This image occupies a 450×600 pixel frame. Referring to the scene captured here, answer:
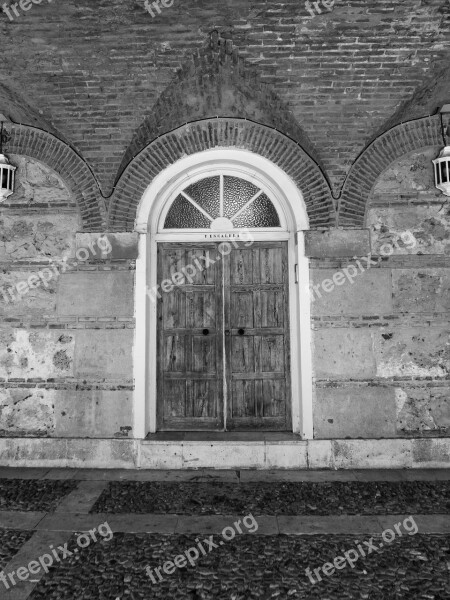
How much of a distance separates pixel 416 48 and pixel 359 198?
1894 mm

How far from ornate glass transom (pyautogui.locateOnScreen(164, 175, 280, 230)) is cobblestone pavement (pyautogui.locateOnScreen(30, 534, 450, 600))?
13.3 ft

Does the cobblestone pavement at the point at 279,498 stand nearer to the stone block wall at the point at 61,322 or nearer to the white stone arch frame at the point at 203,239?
the white stone arch frame at the point at 203,239

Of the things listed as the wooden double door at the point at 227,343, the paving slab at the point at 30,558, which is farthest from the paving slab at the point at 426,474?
the paving slab at the point at 30,558

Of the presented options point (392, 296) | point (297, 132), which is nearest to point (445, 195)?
point (392, 296)

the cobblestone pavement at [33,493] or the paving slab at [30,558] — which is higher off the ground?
the cobblestone pavement at [33,493]

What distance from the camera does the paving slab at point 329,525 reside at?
3.71 metres

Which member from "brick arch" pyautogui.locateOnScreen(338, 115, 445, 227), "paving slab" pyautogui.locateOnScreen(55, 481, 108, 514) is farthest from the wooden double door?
"paving slab" pyautogui.locateOnScreen(55, 481, 108, 514)

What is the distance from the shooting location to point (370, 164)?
5.47 meters

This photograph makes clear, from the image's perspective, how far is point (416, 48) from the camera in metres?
5.02

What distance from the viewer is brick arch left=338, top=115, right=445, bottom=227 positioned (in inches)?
215

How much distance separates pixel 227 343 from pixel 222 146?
274cm

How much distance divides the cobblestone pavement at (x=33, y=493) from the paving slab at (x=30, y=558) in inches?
23.8

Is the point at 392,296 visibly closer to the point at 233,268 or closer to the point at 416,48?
the point at 233,268

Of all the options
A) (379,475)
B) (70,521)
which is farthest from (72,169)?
(379,475)
